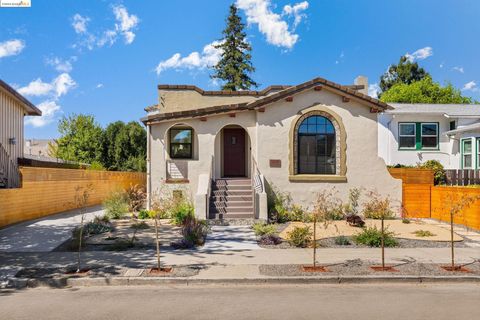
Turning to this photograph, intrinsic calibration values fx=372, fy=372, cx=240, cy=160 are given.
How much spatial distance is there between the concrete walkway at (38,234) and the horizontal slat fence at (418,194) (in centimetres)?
1269

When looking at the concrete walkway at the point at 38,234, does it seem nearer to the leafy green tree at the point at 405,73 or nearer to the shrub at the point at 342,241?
the shrub at the point at 342,241

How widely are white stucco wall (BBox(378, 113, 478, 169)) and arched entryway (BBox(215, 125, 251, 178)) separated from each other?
929 cm

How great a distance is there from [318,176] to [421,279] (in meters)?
7.63

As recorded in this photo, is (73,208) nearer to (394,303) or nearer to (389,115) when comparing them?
(394,303)

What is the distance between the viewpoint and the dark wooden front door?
56.4 ft

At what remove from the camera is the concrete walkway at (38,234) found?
9.93m

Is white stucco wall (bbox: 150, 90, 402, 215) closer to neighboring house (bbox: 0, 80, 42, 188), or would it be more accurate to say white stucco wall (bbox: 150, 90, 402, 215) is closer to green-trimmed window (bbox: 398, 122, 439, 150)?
neighboring house (bbox: 0, 80, 42, 188)

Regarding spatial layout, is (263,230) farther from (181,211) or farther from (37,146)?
(37,146)

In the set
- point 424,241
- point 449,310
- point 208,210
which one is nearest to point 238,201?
point 208,210

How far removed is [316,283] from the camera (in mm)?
7281

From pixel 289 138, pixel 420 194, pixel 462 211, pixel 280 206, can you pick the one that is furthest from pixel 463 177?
pixel 280 206

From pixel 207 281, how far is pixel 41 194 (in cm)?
1102

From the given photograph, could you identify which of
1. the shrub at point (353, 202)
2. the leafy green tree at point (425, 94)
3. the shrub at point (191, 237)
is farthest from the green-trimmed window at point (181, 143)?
the leafy green tree at point (425, 94)

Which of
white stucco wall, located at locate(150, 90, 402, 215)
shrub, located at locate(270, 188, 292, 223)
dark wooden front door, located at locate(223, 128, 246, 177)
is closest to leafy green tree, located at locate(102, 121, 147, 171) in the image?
dark wooden front door, located at locate(223, 128, 246, 177)
